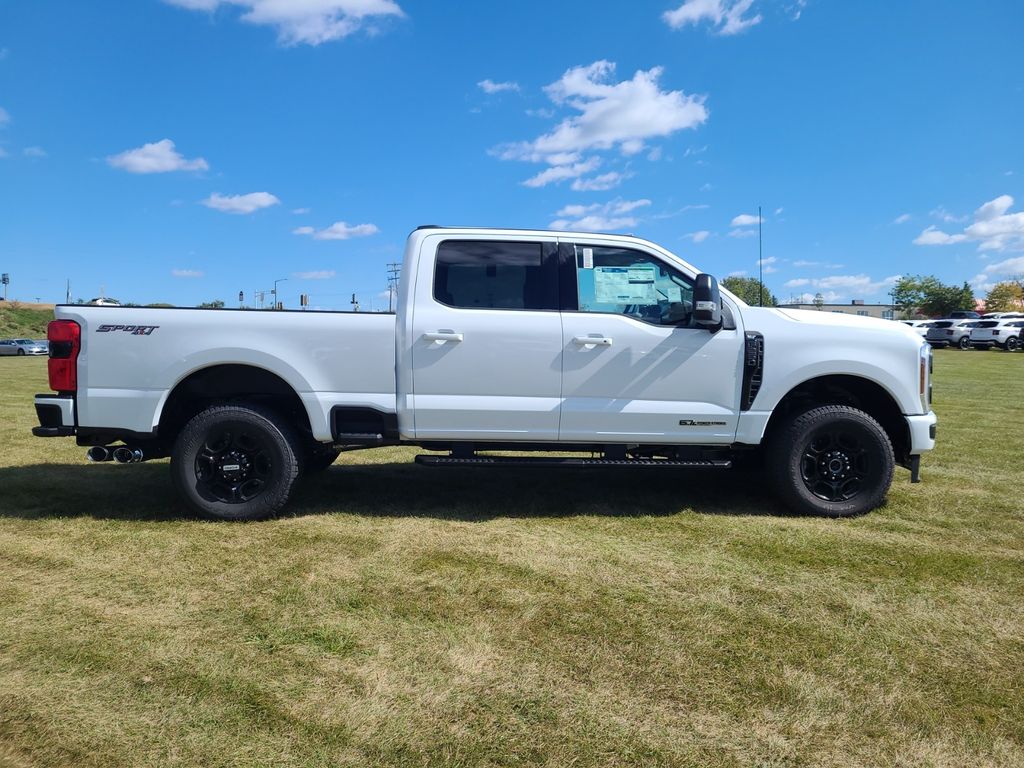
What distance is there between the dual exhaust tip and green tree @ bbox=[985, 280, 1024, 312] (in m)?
102

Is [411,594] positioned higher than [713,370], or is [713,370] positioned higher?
[713,370]

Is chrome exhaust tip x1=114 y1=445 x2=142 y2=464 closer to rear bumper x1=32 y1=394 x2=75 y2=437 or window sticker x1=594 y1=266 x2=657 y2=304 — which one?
rear bumper x1=32 y1=394 x2=75 y2=437

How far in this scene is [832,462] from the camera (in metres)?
4.86

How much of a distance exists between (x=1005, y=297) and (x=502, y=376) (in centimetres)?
10178

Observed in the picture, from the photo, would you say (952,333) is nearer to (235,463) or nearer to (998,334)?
(998,334)

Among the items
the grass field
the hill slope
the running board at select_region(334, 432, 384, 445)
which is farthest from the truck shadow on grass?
the hill slope


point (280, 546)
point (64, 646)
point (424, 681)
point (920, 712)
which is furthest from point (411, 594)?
point (920, 712)

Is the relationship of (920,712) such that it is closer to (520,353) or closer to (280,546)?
(520,353)

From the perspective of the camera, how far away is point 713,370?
4.71 m

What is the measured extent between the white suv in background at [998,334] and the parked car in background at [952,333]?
0.39 metres

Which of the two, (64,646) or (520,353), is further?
(520,353)

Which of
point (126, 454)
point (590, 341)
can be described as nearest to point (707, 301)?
point (590, 341)

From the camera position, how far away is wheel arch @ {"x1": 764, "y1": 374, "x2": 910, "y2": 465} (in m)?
4.96

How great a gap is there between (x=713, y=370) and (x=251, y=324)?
127 inches
